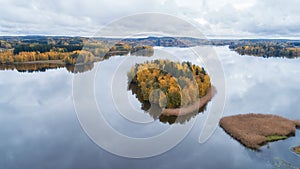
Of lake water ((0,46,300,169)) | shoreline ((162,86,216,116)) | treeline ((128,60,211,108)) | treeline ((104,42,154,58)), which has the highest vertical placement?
treeline ((104,42,154,58))

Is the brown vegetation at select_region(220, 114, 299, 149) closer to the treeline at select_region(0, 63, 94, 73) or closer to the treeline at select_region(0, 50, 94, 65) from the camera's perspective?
the treeline at select_region(0, 63, 94, 73)

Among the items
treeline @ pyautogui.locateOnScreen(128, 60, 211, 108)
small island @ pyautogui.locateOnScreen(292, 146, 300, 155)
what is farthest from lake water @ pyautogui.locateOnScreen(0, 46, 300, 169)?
treeline @ pyautogui.locateOnScreen(128, 60, 211, 108)

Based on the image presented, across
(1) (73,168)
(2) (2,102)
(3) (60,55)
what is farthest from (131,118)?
(3) (60,55)

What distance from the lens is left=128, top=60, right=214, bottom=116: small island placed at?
1858cm

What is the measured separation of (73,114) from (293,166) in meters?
14.4

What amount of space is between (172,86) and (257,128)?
6777 millimetres

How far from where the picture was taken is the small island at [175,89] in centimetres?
1858

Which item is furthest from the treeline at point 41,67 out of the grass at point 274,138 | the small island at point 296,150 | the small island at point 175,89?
the small island at point 296,150

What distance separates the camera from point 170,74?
→ 2256cm

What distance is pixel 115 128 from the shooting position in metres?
15.2

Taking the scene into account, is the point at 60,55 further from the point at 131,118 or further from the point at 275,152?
the point at 275,152

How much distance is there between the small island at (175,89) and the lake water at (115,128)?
109 cm

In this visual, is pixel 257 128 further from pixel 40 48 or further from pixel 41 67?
pixel 40 48

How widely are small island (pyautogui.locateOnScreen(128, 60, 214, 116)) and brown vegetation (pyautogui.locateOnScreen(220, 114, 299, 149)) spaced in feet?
10.1
